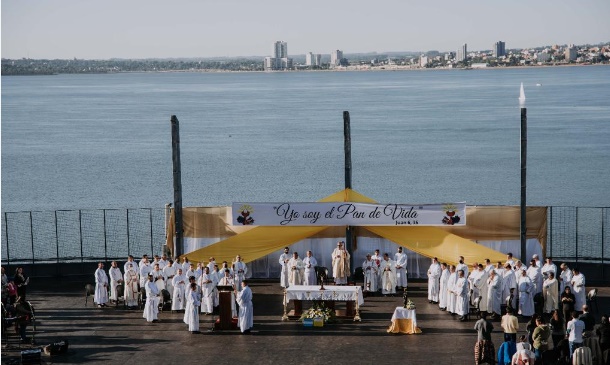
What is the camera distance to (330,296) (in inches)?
975

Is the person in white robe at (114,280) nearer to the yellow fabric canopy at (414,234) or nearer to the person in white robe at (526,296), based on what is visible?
the yellow fabric canopy at (414,234)

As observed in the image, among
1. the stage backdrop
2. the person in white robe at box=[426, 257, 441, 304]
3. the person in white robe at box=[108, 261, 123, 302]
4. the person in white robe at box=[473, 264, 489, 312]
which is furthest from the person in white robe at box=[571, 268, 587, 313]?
the person in white robe at box=[108, 261, 123, 302]

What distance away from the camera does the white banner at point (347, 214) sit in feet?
94.7

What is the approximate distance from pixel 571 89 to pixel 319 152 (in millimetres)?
106701

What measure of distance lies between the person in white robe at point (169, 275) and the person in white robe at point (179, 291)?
87 centimetres

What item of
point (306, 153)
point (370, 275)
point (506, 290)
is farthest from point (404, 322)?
point (306, 153)

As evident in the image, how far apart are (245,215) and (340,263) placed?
3.34 metres

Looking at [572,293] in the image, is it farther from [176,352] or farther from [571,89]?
[571,89]

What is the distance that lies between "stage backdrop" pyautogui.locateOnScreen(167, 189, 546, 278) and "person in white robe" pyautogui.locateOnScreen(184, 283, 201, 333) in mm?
4575

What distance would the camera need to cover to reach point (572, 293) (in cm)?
2534

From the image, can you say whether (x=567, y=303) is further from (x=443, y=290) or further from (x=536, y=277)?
(x=443, y=290)

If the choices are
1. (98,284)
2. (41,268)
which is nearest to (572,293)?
(98,284)

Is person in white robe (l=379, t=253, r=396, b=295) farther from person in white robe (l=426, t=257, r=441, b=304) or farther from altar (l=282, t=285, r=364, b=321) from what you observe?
altar (l=282, t=285, r=364, b=321)

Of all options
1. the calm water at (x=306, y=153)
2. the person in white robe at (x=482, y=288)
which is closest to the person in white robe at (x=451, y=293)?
the person in white robe at (x=482, y=288)
